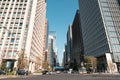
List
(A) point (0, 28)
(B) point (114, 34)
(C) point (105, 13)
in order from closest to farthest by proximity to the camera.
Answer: (A) point (0, 28) < (B) point (114, 34) < (C) point (105, 13)

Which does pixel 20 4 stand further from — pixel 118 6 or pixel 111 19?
pixel 118 6

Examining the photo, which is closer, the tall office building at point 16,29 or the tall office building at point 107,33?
the tall office building at point 16,29

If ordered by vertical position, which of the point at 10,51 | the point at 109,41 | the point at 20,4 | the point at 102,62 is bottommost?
the point at 102,62

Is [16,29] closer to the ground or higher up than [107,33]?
higher up

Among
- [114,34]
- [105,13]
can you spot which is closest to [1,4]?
[105,13]

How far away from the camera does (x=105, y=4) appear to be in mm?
99188

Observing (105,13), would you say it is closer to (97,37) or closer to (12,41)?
(97,37)

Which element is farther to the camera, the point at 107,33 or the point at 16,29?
the point at 107,33

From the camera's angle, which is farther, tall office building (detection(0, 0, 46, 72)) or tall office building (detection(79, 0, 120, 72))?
tall office building (detection(79, 0, 120, 72))

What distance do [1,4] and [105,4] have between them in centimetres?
6726

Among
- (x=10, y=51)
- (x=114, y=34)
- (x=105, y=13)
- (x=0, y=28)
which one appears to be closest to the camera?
(x=10, y=51)

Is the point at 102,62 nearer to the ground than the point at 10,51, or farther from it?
nearer to the ground

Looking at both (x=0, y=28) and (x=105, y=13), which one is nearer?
(x=0, y=28)

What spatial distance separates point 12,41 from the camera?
78.1 m
